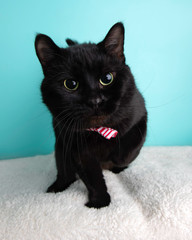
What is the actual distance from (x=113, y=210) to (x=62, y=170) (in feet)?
1.02

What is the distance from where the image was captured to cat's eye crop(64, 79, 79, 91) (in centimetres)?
78

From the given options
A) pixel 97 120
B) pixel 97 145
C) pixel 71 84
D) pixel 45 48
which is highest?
pixel 45 48

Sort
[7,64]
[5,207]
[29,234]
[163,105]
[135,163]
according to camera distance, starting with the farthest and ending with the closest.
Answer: [163,105] → [7,64] → [135,163] → [5,207] → [29,234]

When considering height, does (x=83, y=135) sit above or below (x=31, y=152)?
above

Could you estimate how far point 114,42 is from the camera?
0.83 metres

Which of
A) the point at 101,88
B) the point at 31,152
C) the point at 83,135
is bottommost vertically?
the point at 31,152

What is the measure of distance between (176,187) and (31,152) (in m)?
1.09

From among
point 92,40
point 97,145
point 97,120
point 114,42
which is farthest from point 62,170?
point 92,40

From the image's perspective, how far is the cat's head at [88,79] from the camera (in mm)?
730

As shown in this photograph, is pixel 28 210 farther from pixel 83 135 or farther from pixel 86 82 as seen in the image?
pixel 86 82

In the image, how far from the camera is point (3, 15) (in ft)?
4.18

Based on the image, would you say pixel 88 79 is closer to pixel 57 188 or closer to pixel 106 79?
pixel 106 79

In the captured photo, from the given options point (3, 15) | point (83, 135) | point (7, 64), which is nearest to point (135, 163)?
point (83, 135)

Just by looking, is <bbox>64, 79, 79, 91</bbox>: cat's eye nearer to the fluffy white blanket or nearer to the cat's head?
the cat's head
